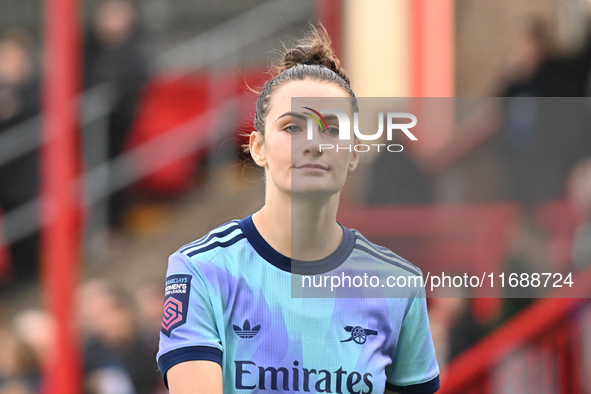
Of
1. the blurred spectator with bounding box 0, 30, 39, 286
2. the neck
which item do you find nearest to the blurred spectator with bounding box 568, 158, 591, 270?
the neck

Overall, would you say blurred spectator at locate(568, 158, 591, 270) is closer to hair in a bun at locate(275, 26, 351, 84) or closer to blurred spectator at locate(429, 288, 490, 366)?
blurred spectator at locate(429, 288, 490, 366)

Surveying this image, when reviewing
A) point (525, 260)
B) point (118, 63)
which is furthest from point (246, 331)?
point (118, 63)

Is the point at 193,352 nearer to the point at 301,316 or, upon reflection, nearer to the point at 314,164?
the point at 301,316

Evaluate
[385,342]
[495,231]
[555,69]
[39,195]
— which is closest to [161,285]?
[39,195]

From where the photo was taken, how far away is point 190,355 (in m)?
1.66

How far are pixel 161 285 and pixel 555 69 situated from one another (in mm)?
3125

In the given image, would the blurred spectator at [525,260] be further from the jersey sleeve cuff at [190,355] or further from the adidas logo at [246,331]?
the jersey sleeve cuff at [190,355]

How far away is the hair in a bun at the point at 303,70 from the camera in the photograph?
1881 millimetres

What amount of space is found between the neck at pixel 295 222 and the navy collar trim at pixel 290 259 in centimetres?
1

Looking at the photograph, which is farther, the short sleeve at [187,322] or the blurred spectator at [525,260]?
the blurred spectator at [525,260]

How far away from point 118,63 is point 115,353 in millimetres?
2268

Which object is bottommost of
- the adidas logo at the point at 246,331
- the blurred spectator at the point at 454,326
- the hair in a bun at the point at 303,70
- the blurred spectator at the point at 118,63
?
the adidas logo at the point at 246,331

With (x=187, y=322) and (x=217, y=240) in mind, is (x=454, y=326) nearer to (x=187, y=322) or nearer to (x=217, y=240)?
(x=217, y=240)

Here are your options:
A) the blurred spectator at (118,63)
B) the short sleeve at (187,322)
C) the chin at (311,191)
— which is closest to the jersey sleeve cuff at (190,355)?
the short sleeve at (187,322)
